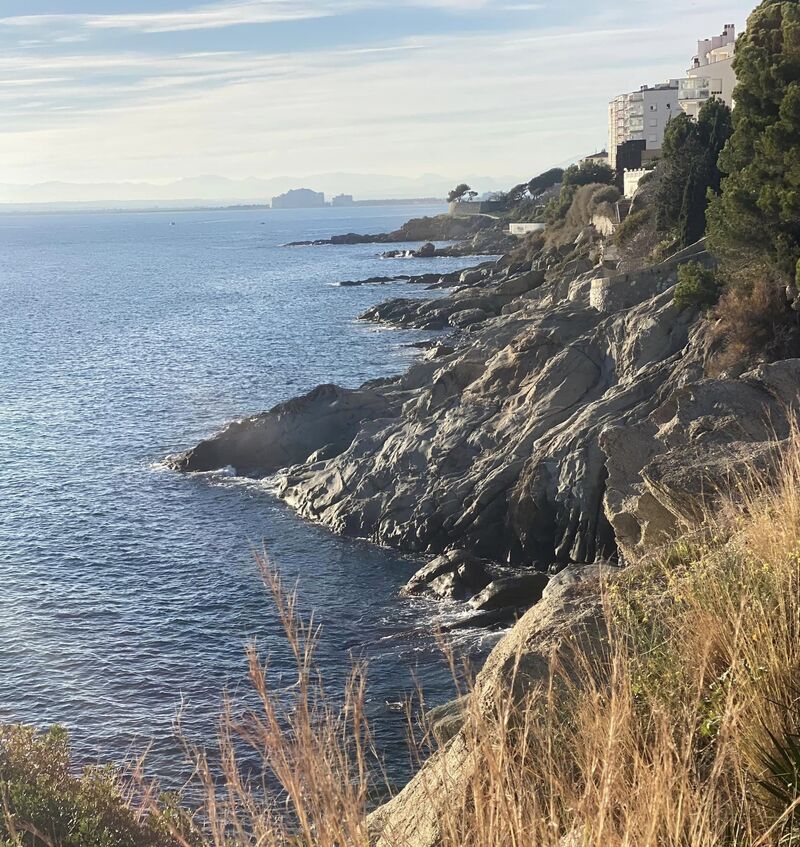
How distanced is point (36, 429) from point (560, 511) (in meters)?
31.3

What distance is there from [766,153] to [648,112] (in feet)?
328

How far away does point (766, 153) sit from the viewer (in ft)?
102

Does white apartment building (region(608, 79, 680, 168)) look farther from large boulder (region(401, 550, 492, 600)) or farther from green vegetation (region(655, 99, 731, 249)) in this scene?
large boulder (region(401, 550, 492, 600))

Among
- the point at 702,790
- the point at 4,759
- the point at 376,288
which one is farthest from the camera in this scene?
the point at 376,288

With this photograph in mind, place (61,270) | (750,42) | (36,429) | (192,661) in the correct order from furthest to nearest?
(61,270) → (36,429) → (750,42) → (192,661)

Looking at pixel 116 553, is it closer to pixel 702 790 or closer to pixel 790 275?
pixel 790 275

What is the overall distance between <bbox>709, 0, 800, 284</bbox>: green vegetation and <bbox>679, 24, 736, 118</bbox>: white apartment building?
186 ft

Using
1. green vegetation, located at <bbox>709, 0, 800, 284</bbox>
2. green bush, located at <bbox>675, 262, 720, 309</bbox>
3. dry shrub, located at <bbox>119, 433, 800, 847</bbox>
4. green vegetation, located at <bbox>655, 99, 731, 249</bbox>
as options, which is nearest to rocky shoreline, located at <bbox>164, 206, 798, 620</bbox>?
green bush, located at <bbox>675, 262, 720, 309</bbox>

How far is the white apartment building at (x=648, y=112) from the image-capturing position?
12419 centimetres

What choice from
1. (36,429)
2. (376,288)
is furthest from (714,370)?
(376,288)

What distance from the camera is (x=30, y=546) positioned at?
34312 millimetres

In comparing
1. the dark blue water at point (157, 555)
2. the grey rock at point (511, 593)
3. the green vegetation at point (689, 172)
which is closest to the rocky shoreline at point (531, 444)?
the grey rock at point (511, 593)

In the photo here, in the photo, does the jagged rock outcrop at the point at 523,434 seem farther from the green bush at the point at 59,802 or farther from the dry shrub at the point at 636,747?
the dry shrub at the point at 636,747

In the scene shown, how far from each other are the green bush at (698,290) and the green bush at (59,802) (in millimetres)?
25127
